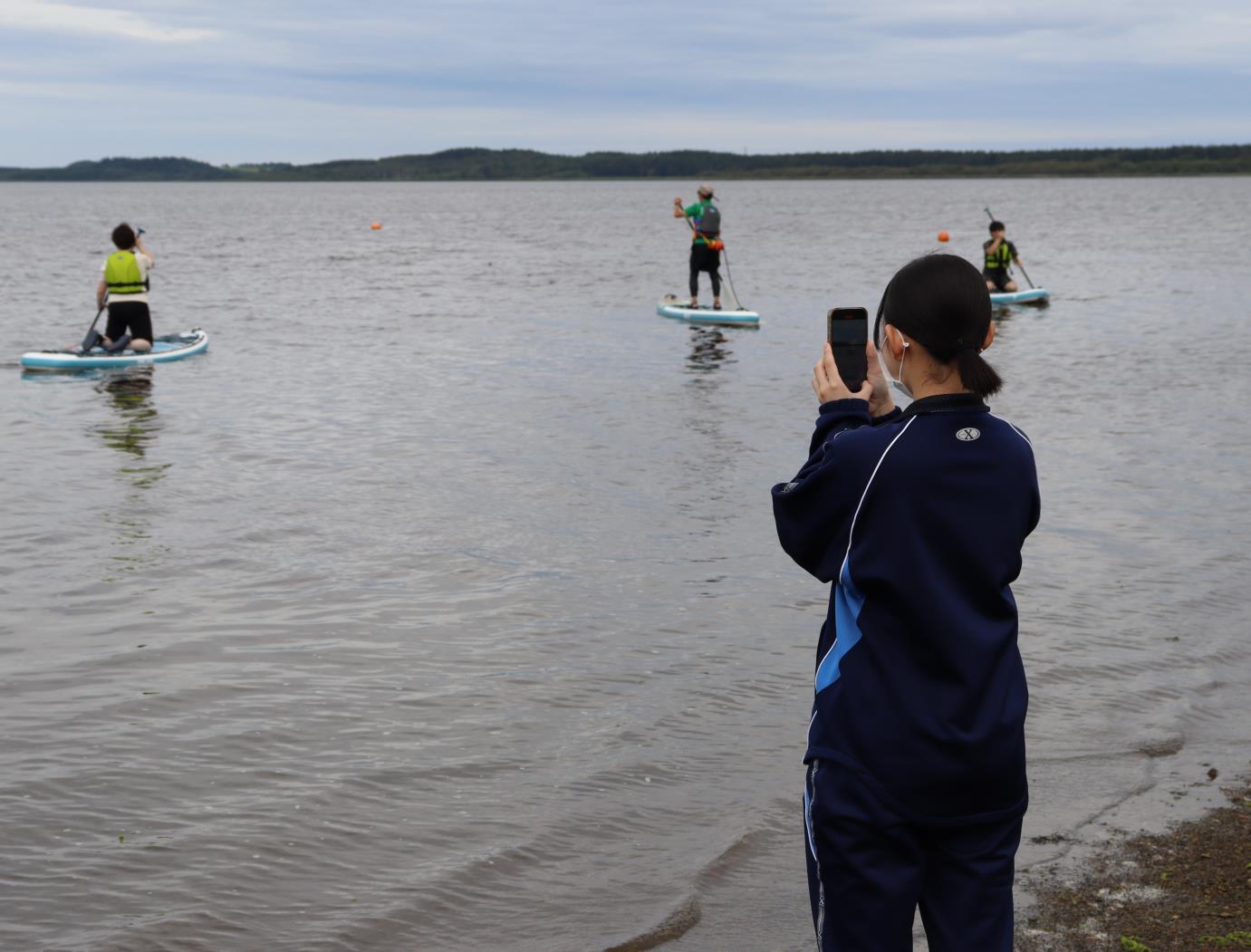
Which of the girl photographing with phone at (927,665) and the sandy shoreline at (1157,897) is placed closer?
the girl photographing with phone at (927,665)

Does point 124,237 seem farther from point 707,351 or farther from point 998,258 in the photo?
point 998,258

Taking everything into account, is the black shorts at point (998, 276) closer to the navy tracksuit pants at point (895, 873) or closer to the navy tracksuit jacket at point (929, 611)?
the navy tracksuit jacket at point (929, 611)

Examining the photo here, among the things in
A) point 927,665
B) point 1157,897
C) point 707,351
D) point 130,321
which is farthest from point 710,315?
point 927,665

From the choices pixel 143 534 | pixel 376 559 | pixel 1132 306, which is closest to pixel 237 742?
pixel 376 559

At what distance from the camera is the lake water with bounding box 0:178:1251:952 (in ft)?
16.4

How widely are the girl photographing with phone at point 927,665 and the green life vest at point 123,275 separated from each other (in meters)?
16.7

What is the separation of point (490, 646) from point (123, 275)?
12.5 meters

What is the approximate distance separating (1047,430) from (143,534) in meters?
9.30

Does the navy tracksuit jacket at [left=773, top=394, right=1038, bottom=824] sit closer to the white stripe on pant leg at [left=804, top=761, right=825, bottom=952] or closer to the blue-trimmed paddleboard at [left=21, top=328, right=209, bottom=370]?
the white stripe on pant leg at [left=804, top=761, right=825, bottom=952]

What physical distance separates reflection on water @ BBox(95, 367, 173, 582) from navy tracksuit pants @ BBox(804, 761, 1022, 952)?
7285 mm

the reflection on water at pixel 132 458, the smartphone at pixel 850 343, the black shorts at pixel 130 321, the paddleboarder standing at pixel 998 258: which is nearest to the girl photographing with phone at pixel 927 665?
the smartphone at pixel 850 343

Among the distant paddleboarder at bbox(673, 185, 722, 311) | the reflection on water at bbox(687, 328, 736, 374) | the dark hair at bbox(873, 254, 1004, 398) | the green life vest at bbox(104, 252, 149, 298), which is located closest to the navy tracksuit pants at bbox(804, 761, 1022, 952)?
the dark hair at bbox(873, 254, 1004, 398)

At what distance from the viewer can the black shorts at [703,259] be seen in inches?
959

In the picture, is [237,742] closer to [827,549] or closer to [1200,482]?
[827,549]
